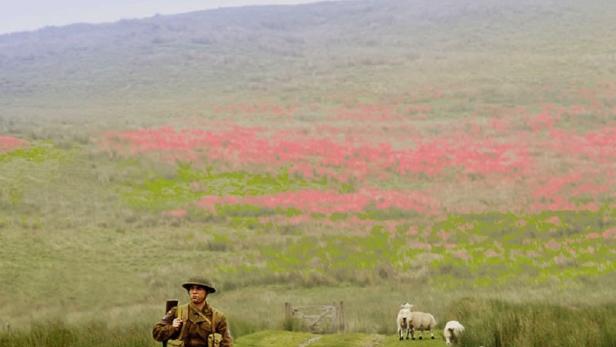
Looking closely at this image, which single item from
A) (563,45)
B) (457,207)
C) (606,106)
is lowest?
(457,207)

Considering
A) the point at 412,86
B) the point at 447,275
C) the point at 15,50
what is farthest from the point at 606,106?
the point at 15,50

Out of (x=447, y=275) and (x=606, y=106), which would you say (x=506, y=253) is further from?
(x=606, y=106)

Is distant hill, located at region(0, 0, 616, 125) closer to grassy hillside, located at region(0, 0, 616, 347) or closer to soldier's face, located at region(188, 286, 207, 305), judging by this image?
grassy hillside, located at region(0, 0, 616, 347)

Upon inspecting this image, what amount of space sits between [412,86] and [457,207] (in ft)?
166

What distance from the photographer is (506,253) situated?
3594 cm

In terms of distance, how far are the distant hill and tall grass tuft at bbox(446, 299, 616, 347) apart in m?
69.4

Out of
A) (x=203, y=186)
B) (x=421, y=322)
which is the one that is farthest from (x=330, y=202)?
(x=421, y=322)

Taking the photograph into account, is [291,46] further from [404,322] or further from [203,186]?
[404,322]

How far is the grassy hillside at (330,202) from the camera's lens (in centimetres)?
2575

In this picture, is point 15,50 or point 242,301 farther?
point 15,50

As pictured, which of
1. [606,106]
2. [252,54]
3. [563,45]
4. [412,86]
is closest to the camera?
[606,106]

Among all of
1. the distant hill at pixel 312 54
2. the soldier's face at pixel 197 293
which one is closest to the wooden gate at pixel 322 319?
the soldier's face at pixel 197 293

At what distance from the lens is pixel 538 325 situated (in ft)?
54.7

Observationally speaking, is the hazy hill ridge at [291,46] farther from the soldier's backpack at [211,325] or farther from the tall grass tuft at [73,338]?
the soldier's backpack at [211,325]
